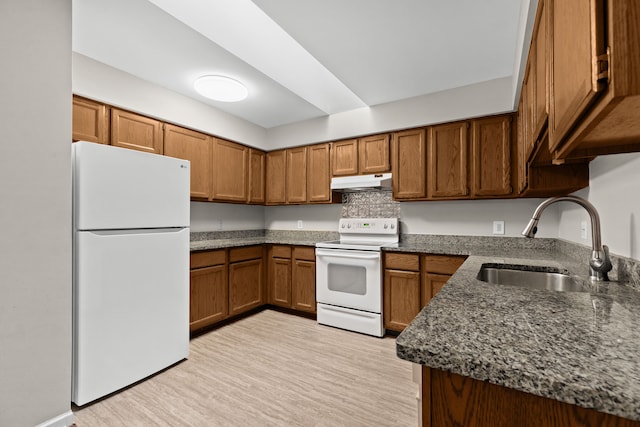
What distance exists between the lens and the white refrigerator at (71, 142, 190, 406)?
1.81m

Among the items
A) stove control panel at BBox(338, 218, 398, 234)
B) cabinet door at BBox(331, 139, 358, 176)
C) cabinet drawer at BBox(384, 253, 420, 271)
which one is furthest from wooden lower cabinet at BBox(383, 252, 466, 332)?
cabinet door at BBox(331, 139, 358, 176)

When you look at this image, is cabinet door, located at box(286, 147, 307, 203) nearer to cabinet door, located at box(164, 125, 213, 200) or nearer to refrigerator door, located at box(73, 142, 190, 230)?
cabinet door, located at box(164, 125, 213, 200)

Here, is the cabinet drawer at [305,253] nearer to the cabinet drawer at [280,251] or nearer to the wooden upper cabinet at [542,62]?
the cabinet drawer at [280,251]

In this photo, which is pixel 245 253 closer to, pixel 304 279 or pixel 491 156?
pixel 304 279

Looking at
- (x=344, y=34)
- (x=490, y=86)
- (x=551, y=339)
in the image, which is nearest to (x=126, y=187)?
(x=344, y=34)

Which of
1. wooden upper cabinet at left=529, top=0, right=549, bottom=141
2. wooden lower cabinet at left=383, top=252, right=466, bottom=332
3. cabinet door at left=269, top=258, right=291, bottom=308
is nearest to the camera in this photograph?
wooden upper cabinet at left=529, top=0, right=549, bottom=141

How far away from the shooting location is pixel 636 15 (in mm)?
466

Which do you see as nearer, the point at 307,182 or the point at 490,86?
the point at 490,86

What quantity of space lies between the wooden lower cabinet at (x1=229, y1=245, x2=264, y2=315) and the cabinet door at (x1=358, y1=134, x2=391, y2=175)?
1656mm

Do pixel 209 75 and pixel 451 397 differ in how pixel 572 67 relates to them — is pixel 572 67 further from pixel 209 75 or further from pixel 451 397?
pixel 209 75

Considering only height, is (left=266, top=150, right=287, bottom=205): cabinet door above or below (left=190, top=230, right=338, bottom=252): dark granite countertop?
above

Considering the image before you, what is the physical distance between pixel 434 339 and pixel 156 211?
217 cm
